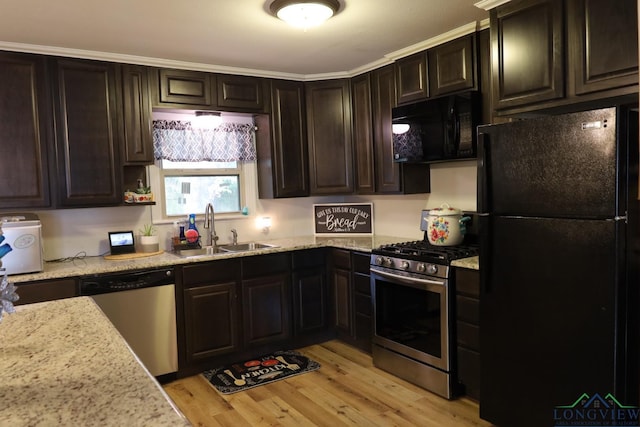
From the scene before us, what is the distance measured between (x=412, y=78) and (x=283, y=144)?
4.10 feet

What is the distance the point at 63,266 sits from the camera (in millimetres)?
3074

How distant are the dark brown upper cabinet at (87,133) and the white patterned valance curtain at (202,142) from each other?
0.42 metres

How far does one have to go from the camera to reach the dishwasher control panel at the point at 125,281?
289 cm

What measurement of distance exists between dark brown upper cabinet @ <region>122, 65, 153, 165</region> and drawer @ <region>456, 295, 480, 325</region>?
2403 mm

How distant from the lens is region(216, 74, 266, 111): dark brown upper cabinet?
3732 mm

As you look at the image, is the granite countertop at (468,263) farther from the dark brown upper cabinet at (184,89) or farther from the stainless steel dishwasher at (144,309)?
the dark brown upper cabinet at (184,89)

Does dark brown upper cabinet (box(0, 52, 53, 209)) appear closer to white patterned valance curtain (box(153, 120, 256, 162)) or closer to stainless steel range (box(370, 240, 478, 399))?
white patterned valance curtain (box(153, 120, 256, 162))

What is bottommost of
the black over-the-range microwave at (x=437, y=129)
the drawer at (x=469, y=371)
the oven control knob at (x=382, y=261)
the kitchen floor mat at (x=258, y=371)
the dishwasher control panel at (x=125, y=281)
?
the kitchen floor mat at (x=258, y=371)

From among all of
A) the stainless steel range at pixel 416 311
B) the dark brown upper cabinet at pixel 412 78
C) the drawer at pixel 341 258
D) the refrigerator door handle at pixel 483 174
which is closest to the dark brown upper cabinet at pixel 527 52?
the refrigerator door handle at pixel 483 174

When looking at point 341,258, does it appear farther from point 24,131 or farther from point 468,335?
point 24,131

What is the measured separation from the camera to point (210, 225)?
3932 millimetres

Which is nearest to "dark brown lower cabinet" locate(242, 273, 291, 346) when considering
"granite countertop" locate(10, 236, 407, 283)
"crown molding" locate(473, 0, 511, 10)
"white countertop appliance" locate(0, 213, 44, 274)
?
"granite countertop" locate(10, 236, 407, 283)

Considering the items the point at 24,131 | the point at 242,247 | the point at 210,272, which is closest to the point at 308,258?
the point at 242,247

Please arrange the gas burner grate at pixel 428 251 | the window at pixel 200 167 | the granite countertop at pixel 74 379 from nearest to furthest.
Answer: the granite countertop at pixel 74 379 → the gas burner grate at pixel 428 251 → the window at pixel 200 167
